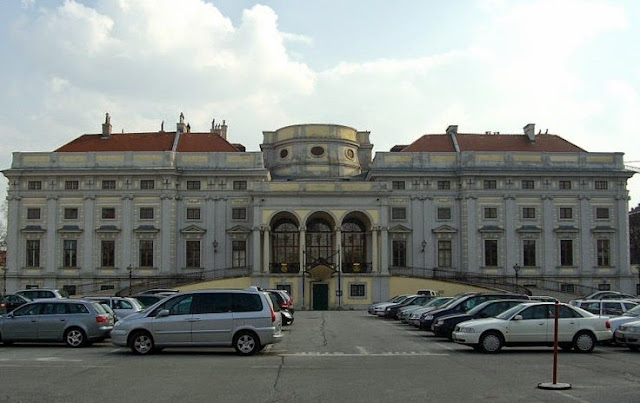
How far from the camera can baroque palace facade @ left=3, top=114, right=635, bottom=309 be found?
213 ft

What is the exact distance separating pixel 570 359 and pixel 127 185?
48.9 metres

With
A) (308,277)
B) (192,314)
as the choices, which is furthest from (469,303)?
(308,277)

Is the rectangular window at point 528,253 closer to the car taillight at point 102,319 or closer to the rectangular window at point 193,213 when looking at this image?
the rectangular window at point 193,213

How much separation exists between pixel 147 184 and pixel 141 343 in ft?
147

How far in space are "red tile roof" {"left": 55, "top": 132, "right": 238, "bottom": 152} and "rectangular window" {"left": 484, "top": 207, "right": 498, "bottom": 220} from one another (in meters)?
20.8

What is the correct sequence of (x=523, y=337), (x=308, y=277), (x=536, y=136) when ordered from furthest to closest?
(x=536, y=136), (x=308, y=277), (x=523, y=337)

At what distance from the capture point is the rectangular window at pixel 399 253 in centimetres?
6619

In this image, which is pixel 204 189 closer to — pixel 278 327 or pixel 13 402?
pixel 278 327

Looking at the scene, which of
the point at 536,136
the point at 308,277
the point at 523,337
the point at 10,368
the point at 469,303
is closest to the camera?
the point at 10,368

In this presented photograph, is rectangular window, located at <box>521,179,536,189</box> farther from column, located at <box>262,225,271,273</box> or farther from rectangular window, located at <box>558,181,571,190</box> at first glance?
column, located at <box>262,225,271,273</box>

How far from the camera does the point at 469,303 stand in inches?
1201

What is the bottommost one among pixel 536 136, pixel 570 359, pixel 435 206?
pixel 570 359

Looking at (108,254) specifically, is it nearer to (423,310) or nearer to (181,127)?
(181,127)

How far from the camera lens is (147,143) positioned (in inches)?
2729
